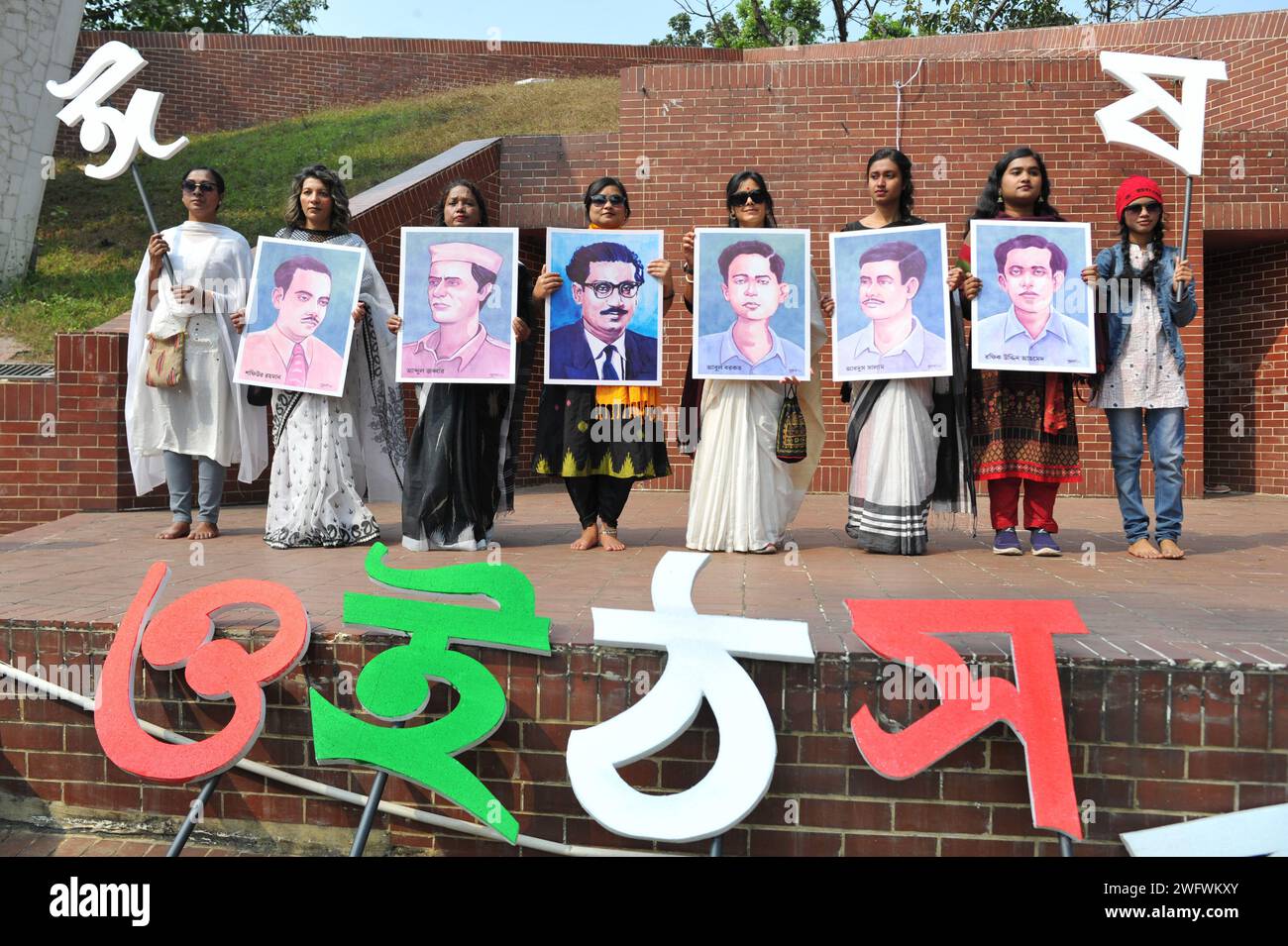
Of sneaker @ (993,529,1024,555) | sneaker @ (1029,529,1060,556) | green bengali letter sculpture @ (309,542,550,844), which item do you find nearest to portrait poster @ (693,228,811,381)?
sneaker @ (993,529,1024,555)

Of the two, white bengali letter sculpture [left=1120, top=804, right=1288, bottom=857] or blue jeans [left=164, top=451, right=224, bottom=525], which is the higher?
blue jeans [left=164, top=451, right=224, bottom=525]

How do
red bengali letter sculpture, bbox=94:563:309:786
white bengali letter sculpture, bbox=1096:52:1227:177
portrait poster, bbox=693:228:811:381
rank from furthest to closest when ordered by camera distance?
portrait poster, bbox=693:228:811:381 → white bengali letter sculpture, bbox=1096:52:1227:177 → red bengali letter sculpture, bbox=94:563:309:786

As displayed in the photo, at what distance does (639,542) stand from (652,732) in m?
2.96

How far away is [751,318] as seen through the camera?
5164 mm

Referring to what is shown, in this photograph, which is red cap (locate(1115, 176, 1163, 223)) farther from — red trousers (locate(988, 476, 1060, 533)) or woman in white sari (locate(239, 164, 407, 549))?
woman in white sari (locate(239, 164, 407, 549))

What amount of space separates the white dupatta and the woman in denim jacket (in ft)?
15.0

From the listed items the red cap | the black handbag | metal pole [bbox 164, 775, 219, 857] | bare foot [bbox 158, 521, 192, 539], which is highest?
the red cap

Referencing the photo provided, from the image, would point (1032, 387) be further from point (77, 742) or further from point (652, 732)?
point (77, 742)

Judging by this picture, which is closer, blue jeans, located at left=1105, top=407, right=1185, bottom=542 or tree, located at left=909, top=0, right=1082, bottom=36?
blue jeans, located at left=1105, top=407, right=1185, bottom=542

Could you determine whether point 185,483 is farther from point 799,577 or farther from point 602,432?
point 799,577

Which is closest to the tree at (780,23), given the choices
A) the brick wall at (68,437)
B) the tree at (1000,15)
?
the tree at (1000,15)

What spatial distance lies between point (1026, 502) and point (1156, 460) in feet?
2.24

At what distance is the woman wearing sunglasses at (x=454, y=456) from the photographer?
5438mm

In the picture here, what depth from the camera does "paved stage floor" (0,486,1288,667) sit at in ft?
10.8
